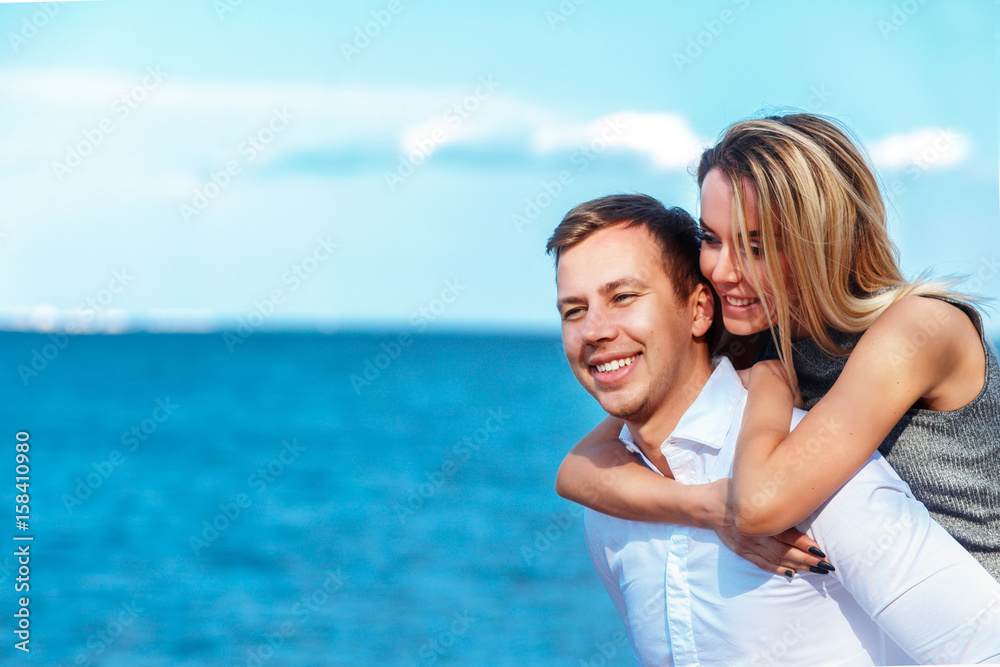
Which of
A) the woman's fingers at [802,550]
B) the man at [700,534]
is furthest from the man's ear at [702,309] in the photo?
the woman's fingers at [802,550]

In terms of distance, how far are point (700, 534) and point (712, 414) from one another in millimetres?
320

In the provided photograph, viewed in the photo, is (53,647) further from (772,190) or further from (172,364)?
(172,364)

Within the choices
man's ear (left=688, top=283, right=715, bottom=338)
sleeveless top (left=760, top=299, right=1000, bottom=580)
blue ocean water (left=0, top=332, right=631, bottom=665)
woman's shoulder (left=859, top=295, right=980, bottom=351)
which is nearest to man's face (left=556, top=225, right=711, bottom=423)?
man's ear (left=688, top=283, right=715, bottom=338)

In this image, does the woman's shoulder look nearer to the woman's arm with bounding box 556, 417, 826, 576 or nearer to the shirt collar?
the shirt collar

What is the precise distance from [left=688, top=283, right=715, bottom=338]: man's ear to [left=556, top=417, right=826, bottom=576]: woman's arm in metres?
0.44

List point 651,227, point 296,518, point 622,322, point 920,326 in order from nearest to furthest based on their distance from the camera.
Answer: point 920,326, point 622,322, point 651,227, point 296,518

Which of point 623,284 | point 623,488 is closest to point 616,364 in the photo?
point 623,284

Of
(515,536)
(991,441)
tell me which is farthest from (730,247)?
(515,536)

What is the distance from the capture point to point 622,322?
2539mm

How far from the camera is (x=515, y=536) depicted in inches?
977

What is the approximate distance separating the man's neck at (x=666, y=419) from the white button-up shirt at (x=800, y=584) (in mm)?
63

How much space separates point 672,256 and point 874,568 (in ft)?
3.32

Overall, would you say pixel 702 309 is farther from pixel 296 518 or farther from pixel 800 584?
pixel 296 518

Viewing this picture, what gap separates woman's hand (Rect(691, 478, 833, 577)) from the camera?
2.17 metres
